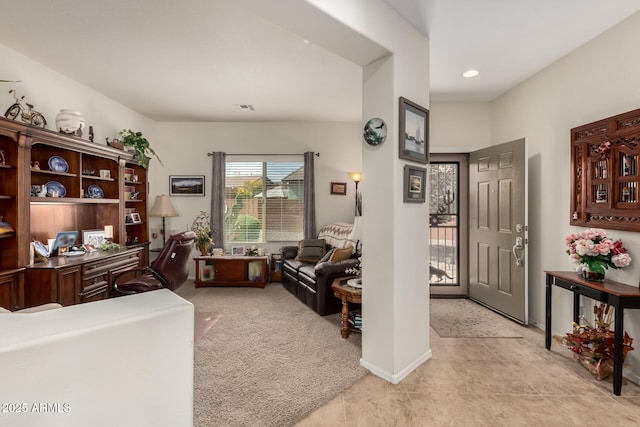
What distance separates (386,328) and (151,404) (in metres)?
1.78

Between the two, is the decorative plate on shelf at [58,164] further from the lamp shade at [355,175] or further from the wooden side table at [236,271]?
the lamp shade at [355,175]

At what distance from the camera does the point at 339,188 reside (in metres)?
5.35

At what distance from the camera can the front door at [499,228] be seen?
3.29 m

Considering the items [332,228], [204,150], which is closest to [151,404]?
[332,228]

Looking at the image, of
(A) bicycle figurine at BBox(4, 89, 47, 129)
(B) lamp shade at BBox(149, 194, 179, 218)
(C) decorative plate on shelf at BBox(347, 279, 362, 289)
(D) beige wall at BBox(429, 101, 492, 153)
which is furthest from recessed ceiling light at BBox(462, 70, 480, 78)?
(B) lamp shade at BBox(149, 194, 179, 218)

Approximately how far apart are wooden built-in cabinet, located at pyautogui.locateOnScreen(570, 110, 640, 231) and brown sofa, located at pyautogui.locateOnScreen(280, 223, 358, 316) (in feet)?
7.43

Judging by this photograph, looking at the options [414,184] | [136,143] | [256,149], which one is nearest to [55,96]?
[136,143]

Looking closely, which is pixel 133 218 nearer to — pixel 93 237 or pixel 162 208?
pixel 162 208

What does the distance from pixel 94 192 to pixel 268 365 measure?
3175 mm

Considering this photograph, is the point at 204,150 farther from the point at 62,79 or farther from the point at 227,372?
A: the point at 227,372

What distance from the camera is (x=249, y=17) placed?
240 cm

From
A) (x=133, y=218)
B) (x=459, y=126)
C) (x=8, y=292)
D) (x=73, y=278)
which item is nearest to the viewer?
(x=8, y=292)

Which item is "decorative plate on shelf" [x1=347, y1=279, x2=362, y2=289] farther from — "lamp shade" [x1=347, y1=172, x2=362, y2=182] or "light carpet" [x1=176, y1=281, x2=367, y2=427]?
"lamp shade" [x1=347, y1=172, x2=362, y2=182]

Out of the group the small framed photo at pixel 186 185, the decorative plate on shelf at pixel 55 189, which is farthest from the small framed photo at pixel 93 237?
the small framed photo at pixel 186 185
